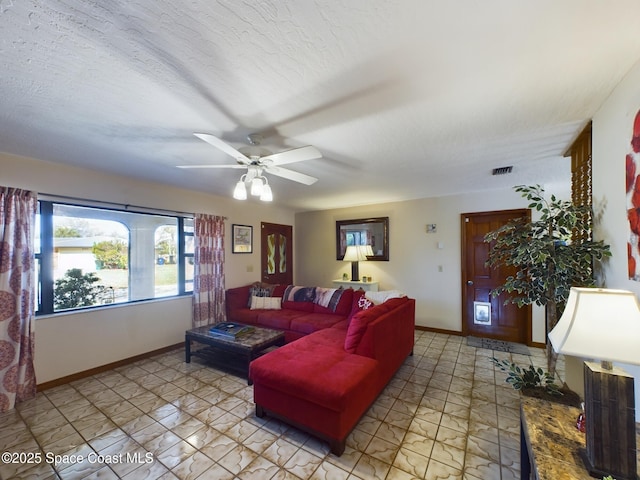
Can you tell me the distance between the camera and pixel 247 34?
1149mm

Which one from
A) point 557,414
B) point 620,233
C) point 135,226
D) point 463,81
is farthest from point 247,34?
point 135,226

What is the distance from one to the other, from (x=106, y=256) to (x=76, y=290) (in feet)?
1.58

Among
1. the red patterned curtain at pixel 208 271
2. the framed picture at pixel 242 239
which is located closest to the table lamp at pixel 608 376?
the red patterned curtain at pixel 208 271

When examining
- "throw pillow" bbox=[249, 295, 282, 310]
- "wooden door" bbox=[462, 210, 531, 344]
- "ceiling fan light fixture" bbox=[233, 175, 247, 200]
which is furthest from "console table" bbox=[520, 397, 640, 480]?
"throw pillow" bbox=[249, 295, 282, 310]

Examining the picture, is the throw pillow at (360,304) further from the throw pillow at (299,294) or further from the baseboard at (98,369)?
the baseboard at (98,369)

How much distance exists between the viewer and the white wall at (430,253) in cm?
416

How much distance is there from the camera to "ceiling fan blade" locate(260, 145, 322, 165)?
1.82 meters

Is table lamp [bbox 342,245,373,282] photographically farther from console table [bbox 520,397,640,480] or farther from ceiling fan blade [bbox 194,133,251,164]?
console table [bbox 520,397,640,480]

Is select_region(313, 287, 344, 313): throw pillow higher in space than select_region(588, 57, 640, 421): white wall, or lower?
lower

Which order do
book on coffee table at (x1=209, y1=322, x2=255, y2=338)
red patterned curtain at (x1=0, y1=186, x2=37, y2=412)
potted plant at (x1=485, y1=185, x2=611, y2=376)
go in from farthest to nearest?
book on coffee table at (x1=209, y1=322, x2=255, y2=338) → red patterned curtain at (x1=0, y1=186, x2=37, y2=412) → potted plant at (x1=485, y1=185, x2=611, y2=376)

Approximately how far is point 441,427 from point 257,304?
306cm

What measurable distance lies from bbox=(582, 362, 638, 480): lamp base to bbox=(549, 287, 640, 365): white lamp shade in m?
0.11

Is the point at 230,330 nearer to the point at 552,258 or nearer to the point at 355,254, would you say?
the point at 355,254

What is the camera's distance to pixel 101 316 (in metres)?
3.12
